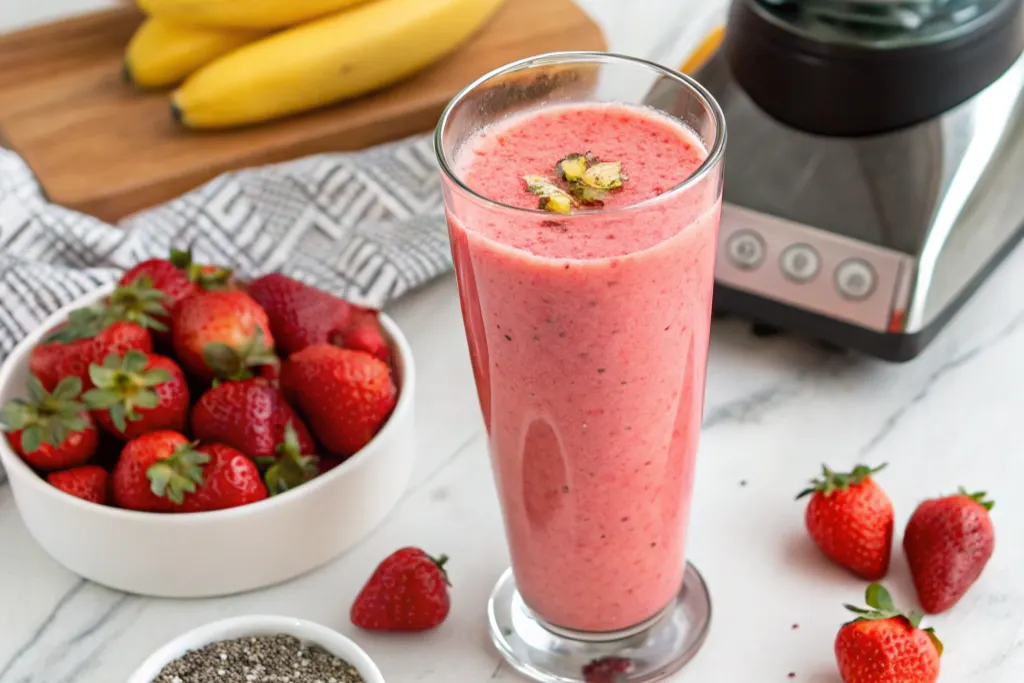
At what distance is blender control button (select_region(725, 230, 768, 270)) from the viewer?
1244 mm

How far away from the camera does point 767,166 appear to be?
123 centimetres

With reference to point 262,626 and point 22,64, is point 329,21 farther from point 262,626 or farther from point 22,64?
point 262,626

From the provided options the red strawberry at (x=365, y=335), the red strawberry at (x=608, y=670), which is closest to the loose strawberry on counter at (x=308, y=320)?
the red strawberry at (x=365, y=335)

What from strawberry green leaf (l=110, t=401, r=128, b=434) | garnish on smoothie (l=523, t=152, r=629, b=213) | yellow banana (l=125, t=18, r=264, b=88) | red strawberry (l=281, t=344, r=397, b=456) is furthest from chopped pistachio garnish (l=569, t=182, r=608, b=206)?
yellow banana (l=125, t=18, r=264, b=88)

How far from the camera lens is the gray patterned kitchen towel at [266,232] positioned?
1.34 m

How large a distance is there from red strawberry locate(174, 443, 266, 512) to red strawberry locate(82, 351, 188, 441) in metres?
0.06

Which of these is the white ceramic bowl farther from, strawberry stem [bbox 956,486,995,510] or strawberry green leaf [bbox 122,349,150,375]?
strawberry stem [bbox 956,486,995,510]

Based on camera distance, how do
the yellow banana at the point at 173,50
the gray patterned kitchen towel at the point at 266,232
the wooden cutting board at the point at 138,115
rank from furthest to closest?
the yellow banana at the point at 173,50
the wooden cutting board at the point at 138,115
the gray patterned kitchen towel at the point at 266,232

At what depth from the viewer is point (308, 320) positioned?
1.18 m

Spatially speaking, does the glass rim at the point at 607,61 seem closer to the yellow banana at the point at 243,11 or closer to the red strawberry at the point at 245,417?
the red strawberry at the point at 245,417

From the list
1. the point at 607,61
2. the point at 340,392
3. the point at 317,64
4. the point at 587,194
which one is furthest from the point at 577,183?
the point at 317,64

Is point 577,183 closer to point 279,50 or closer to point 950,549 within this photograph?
point 950,549

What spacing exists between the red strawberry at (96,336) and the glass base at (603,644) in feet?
1.33

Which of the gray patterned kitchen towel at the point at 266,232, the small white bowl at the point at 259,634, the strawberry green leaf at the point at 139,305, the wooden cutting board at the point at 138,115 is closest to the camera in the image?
the small white bowl at the point at 259,634
